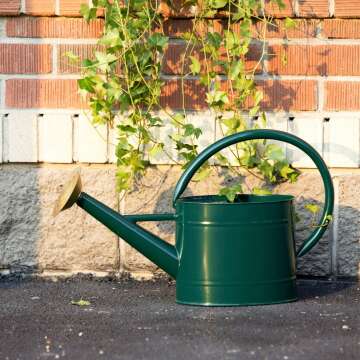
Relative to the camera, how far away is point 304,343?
2.37m

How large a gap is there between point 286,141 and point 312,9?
21.0 inches

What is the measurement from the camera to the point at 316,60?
3176mm

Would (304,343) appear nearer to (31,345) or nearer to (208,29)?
(31,345)

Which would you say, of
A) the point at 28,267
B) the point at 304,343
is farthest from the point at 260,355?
the point at 28,267

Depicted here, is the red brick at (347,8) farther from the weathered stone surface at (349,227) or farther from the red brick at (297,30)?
the weathered stone surface at (349,227)

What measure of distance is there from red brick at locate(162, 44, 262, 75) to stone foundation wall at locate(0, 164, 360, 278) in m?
0.32

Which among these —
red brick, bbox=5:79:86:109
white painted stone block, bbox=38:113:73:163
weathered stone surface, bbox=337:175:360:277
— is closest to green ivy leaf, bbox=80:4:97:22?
red brick, bbox=5:79:86:109

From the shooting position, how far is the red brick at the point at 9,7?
3.21 metres

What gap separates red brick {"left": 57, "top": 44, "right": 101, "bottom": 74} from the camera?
3213mm

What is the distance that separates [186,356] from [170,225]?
102 centimetres

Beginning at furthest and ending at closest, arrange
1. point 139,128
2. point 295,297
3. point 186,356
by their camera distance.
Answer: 1. point 139,128
2. point 295,297
3. point 186,356

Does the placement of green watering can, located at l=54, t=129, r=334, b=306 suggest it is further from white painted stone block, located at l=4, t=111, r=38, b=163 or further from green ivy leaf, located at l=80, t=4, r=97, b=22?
green ivy leaf, located at l=80, t=4, r=97, b=22

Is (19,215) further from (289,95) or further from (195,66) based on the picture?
(289,95)

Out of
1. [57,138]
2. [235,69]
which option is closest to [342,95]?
[235,69]
